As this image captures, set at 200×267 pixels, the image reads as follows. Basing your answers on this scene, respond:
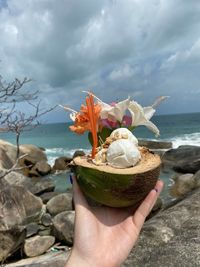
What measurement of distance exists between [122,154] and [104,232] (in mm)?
439

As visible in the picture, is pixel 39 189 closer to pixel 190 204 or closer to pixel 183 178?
pixel 183 178

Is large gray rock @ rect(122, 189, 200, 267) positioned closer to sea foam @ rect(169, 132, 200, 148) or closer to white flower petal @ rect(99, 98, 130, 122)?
white flower petal @ rect(99, 98, 130, 122)

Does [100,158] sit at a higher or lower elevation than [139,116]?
lower

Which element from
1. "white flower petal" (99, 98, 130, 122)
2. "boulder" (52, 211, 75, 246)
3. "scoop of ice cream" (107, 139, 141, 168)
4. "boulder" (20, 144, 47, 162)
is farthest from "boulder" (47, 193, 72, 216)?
"boulder" (20, 144, 47, 162)

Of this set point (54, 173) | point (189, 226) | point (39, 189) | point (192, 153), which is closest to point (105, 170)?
point (189, 226)

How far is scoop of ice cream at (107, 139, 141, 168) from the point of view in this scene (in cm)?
212

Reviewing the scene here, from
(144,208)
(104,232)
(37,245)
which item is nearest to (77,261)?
(104,232)

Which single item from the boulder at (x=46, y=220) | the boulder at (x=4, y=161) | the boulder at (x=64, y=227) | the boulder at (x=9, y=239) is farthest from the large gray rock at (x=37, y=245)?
the boulder at (x=4, y=161)

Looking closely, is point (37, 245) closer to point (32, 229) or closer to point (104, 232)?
point (32, 229)

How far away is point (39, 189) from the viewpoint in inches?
629

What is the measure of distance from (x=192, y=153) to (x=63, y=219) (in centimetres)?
1302

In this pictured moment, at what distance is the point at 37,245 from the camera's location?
8.91 metres

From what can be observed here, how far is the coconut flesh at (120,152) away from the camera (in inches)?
83.6

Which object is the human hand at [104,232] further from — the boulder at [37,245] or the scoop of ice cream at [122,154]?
the boulder at [37,245]
